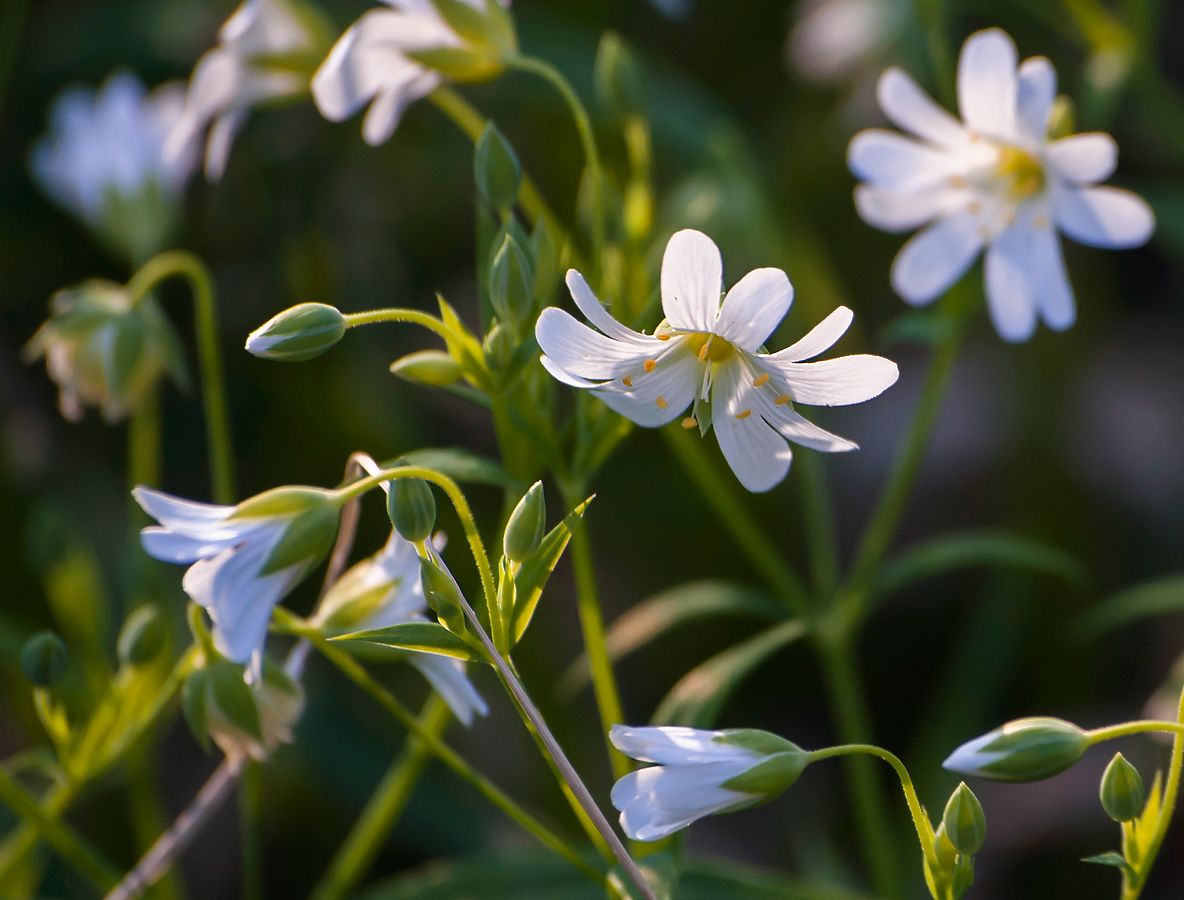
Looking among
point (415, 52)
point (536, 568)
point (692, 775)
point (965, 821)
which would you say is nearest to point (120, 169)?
point (415, 52)

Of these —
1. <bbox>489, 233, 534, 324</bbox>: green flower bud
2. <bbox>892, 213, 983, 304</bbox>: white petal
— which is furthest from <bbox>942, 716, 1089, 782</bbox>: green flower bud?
<bbox>892, 213, 983, 304</bbox>: white petal

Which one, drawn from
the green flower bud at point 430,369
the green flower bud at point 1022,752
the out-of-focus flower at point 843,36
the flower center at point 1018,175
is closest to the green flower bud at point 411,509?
the green flower bud at point 430,369

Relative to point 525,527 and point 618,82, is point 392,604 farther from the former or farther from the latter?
point 618,82

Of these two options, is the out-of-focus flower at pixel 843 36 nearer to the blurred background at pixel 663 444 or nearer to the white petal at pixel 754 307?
the blurred background at pixel 663 444

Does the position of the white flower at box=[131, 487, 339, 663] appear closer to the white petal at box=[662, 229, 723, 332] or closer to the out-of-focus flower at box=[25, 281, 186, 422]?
the white petal at box=[662, 229, 723, 332]

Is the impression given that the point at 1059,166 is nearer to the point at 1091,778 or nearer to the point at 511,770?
the point at 1091,778

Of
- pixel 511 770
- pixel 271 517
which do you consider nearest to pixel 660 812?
pixel 271 517
